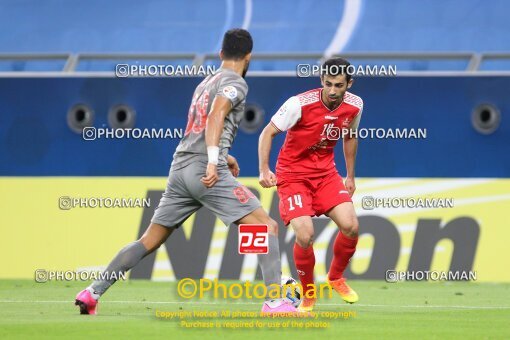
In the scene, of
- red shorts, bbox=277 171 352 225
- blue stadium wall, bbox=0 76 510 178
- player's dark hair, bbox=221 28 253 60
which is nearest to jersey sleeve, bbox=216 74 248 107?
player's dark hair, bbox=221 28 253 60

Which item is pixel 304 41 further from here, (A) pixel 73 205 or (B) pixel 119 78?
(A) pixel 73 205

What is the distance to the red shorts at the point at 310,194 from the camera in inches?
406

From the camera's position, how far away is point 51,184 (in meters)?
14.7

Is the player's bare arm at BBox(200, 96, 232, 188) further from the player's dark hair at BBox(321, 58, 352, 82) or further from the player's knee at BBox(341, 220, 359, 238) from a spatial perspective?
the player's knee at BBox(341, 220, 359, 238)

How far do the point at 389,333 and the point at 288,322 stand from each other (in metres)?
0.81

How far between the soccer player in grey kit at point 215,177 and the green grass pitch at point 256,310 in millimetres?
349

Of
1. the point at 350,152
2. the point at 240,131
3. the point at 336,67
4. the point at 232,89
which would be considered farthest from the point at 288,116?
the point at 240,131

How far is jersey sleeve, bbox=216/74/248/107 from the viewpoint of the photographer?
914 cm

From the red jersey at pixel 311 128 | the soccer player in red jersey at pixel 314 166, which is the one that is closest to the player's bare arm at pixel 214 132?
the soccer player in red jersey at pixel 314 166

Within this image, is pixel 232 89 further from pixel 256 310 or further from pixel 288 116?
pixel 256 310

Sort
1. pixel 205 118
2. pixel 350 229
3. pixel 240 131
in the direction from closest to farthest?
1. pixel 205 118
2. pixel 350 229
3. pixel 240 131

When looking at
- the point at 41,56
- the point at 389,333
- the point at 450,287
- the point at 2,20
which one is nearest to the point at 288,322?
the point at 389,333

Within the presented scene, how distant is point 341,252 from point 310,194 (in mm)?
525

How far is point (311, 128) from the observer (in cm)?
1039
